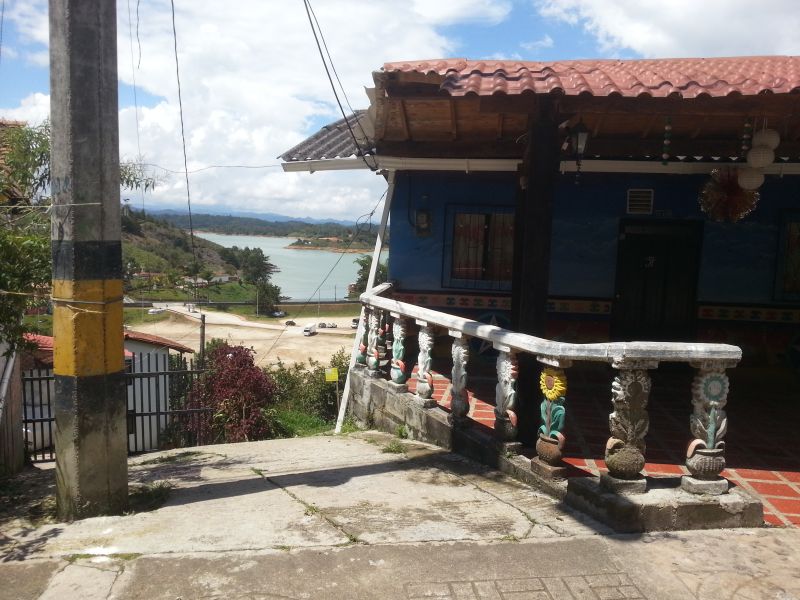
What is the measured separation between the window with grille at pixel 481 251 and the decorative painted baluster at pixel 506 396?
4317mm

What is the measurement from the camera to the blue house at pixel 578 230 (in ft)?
14.9

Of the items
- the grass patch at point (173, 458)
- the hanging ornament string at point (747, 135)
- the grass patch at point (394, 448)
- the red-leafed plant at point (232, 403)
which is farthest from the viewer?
the red-leafed plant at point (232, 403)

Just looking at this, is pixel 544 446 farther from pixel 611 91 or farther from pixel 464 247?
pixel 464 247

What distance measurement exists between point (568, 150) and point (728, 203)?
234 centimetres

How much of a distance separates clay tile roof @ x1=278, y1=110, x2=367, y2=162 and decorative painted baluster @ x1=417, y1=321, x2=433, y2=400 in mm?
3349

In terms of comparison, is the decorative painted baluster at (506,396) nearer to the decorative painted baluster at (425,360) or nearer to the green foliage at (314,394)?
the decorative painted baluster at (425,360)

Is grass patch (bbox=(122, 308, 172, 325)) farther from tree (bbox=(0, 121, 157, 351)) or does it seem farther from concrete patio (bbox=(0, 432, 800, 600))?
concrete patio (bbox=(0, 432, 800, 600))

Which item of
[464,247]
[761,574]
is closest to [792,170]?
[464,247]

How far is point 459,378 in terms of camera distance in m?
5.17

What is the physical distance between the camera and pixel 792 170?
7285 mm

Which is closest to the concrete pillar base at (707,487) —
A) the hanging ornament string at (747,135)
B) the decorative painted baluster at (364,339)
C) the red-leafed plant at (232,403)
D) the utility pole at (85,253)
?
the utility pole at (85,253)

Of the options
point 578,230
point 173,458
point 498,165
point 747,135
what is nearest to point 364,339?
point 173,458

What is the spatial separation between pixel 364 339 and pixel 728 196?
185 inches

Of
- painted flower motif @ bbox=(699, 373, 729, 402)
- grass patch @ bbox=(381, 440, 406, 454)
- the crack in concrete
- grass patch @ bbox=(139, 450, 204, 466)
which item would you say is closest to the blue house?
painted flower motif @ bbox=(699, 373, 729, 402)
